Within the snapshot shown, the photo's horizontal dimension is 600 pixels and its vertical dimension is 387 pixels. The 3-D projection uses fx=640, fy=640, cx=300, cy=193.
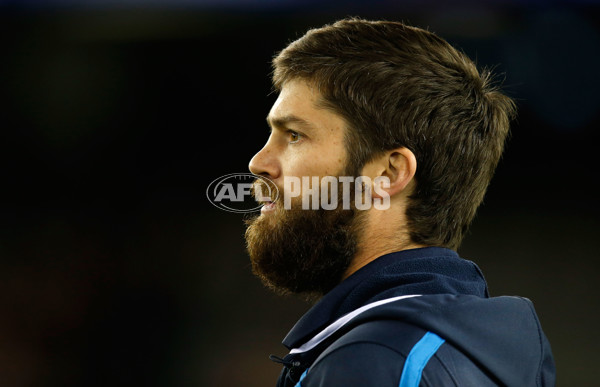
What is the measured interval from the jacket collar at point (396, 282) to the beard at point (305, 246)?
0.24ft

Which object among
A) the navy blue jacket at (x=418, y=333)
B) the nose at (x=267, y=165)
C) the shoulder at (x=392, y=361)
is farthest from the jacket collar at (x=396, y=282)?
the nose at (x=267, y=165)

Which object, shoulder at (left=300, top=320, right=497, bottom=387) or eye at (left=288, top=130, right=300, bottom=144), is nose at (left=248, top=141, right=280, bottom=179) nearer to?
eye at (left=288, top=130, right=300, bottom=144)

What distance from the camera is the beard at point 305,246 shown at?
1044 millimetres

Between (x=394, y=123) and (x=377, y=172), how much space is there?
3.3 inches

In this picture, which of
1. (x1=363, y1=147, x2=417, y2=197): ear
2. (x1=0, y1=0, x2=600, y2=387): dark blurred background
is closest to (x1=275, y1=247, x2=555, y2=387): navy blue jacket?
(x1=363, y1=147, x2=417, y2=197): ear

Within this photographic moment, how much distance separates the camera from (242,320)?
123 inches

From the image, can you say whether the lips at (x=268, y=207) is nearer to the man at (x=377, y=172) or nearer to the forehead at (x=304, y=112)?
the man at (x=377, y=172)

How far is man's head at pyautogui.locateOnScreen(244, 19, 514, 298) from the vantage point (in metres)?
1.04

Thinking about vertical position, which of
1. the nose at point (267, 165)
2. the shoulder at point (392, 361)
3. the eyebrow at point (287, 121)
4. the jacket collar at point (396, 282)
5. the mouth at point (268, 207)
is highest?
the eyebrow at point (287, 121)

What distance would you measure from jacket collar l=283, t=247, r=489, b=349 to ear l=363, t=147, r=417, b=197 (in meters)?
0.12

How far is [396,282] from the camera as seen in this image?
91 centimetres

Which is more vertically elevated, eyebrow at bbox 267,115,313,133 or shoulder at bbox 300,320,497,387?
eyebrow at bbox 267,115,313,133

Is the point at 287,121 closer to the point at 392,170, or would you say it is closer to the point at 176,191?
the point at 392,170

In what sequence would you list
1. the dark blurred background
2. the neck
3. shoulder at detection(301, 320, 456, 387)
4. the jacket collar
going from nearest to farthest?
1. shoulder at detection(301, 320, 456, 387)
2. the jacket collar
3. the neck
4. the dark blurred background
